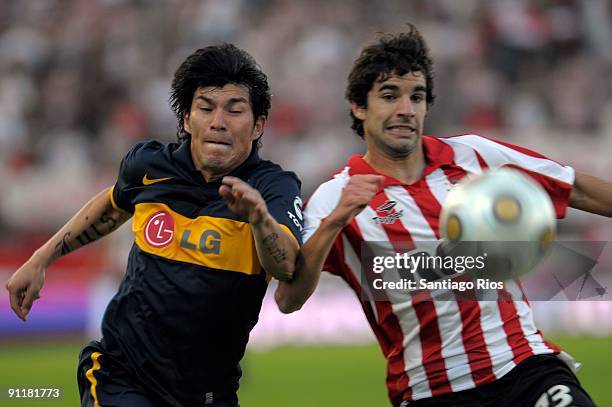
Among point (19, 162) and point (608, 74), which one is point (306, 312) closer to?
point (19, 162)

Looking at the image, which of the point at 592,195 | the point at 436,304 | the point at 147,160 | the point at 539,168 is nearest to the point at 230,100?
the point at 147,160

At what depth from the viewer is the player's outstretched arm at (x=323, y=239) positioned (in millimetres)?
4543

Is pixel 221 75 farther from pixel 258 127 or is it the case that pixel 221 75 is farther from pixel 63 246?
pixel 63 246

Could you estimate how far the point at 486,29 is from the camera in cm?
1700

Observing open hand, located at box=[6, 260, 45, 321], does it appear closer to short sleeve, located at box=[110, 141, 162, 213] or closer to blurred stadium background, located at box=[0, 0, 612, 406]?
short sleeve, located at box=[110, 141, 162, 213]

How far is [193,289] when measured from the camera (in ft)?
15.7

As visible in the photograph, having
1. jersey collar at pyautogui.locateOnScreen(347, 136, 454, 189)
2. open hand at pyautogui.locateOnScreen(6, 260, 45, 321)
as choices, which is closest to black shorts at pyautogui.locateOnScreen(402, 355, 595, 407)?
jersey collar at pyautogui.locateOnScreen(347, 136, 454, 189)

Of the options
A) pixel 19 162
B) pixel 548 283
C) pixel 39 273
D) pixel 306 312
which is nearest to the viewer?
pixel 39 273

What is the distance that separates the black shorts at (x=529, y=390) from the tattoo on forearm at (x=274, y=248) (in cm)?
100

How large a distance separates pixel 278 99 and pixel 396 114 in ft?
36.0

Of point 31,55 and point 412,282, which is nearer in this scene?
point 412,282

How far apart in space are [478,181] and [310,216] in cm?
86

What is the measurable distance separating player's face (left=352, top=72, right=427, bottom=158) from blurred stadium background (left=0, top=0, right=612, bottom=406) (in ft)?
25.9

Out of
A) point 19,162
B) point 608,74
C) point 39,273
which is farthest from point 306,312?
point 39,273
